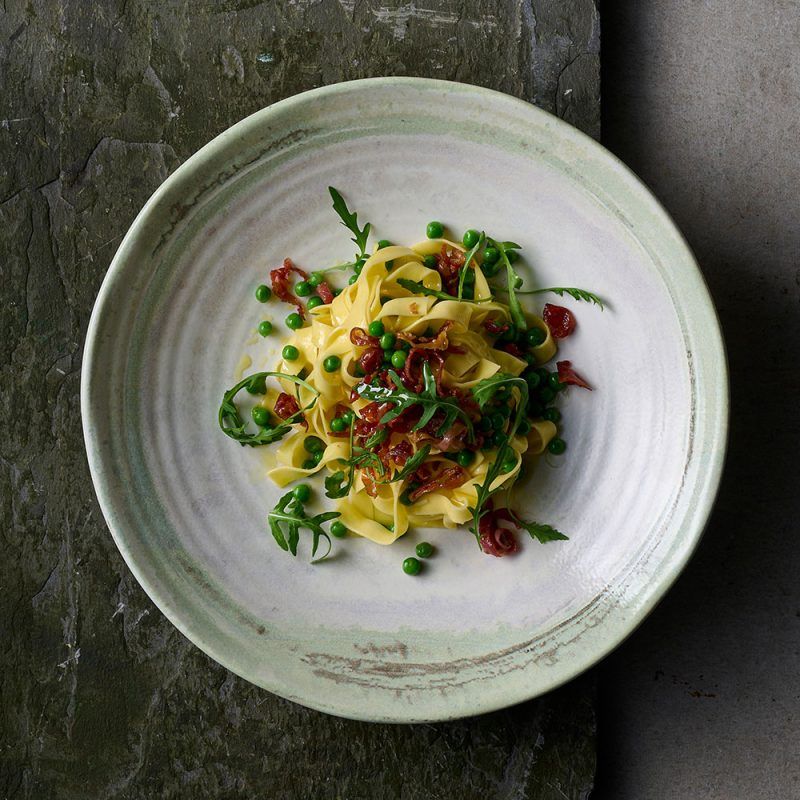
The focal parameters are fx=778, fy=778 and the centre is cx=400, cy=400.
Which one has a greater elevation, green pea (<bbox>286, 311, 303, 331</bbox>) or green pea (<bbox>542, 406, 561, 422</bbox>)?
green pea (<bbox>286, 311, 303, 331</bbox>)

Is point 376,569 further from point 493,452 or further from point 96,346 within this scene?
point 96,346

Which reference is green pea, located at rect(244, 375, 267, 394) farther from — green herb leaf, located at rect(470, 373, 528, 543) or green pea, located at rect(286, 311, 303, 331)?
green herb leaf, located at rect(470, 373, 528, 543)

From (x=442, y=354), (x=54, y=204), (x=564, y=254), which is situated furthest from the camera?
(x=54, y=204)

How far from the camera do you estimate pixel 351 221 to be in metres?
3.30

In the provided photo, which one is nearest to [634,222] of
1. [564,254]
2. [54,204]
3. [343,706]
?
[564,254]

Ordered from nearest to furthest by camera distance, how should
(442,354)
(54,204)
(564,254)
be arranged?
1. (442,354)
2. (564,254)
3. (54,204)

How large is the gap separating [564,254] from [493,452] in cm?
92

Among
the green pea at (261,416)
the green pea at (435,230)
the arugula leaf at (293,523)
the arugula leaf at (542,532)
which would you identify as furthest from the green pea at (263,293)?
the arugula leaf at (542,532)

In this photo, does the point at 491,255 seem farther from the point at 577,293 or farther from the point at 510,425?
the point at 510,425

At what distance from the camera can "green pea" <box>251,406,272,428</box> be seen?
3391mm

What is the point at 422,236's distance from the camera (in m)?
3.46

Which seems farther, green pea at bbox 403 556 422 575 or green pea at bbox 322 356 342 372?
green pea at bbox 403 556 422 575

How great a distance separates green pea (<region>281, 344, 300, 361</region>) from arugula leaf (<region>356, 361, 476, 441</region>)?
0.46 meters

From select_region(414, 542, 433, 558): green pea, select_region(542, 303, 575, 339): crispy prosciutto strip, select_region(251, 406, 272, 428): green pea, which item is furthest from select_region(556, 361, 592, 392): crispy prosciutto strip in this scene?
select_region(251, 406, 272, 428): green pea
